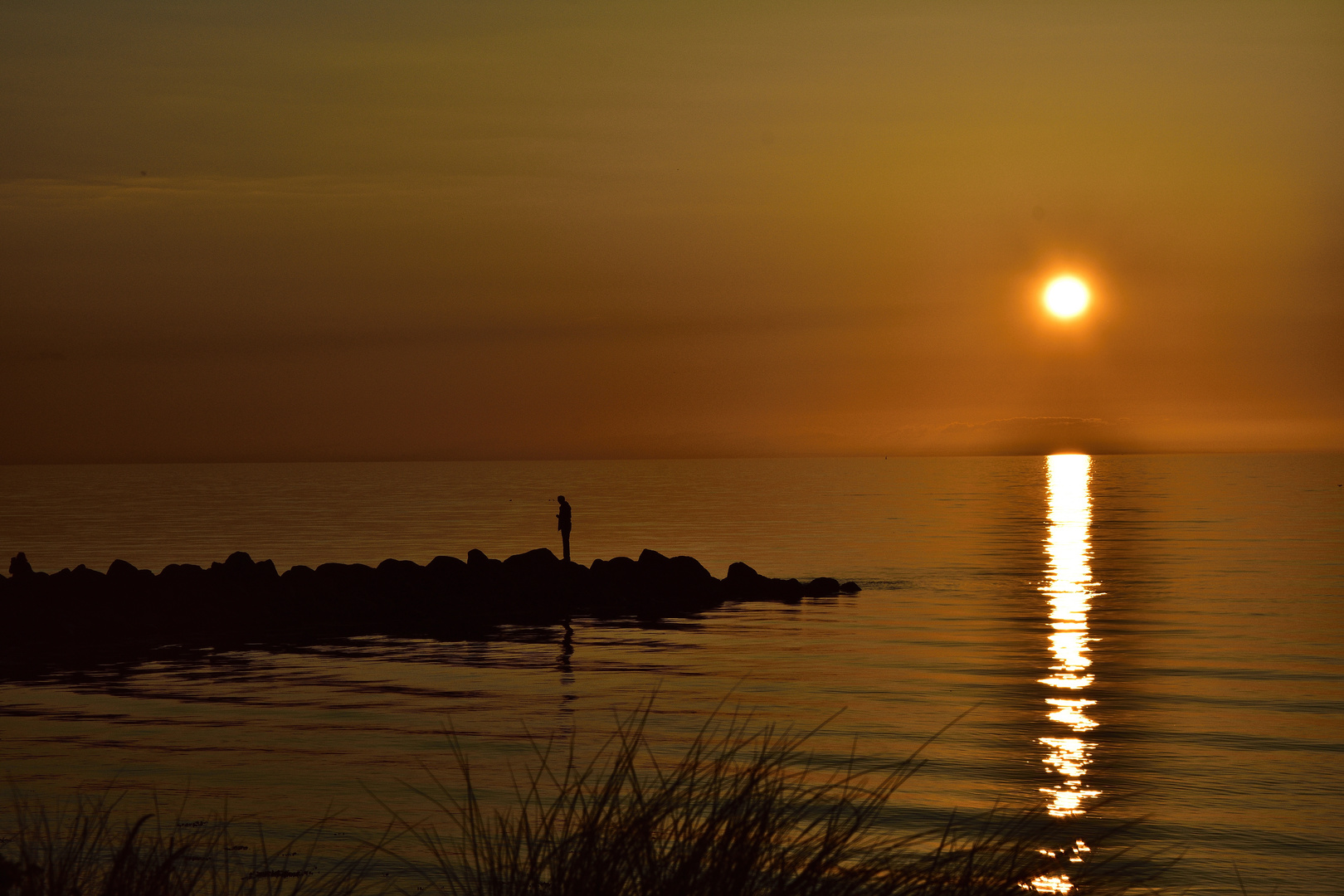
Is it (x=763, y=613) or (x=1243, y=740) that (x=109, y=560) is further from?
(x=1243, y=740)

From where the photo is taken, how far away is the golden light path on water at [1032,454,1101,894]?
47.9ft

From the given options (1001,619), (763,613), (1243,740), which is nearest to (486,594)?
(763,613)

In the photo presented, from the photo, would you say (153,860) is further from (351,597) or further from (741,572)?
(741,572)

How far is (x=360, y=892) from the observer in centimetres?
1145

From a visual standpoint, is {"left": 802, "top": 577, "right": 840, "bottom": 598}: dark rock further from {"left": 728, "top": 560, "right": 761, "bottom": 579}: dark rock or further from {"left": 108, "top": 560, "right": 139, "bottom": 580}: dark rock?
{"left": 108, "top": 560, "right": 139, "bottom": 580}: dark rock

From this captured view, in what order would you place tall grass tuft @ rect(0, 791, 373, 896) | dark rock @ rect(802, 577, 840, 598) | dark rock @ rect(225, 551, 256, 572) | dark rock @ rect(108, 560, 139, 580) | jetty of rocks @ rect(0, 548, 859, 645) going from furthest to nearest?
dark rock @ rect(802, 577, 840, 598), dark rock @ rect(225, 551, 256, 572), dark rock @ rect(108, 560, 139, 580), jetty of rocks @ rect(0, 548, 859, 645), tall grass tuft @ rect(0, 791, 373, 896)

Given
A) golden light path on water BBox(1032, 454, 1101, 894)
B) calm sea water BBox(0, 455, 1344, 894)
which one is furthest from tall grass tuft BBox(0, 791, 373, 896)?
golden light path on water BBox(1032, 454, 1101, 894)

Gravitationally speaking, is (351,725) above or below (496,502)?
A: below

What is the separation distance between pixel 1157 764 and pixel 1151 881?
5.58 meters

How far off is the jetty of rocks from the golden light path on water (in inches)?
344

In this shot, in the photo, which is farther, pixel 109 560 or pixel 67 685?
pixel 109 560

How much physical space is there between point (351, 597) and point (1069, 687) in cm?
2093

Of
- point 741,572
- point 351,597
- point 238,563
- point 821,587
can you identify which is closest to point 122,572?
point 238,563

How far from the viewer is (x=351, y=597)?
117 ft
